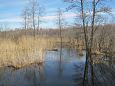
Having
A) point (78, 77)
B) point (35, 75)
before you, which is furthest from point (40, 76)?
point (78, 77)

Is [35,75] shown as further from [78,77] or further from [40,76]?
[78,77]

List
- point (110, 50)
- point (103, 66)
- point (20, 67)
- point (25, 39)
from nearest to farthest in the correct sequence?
point (20, 67) < point (103, 66) < point (25, 39) < point (110, 50)

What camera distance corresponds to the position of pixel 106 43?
27047 mm

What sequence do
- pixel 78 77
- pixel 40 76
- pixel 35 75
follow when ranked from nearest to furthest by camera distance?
pixel 78 77 < pixel 40 76 < pixel 35 75

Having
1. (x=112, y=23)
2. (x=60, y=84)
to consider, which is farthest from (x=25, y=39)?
(x=112, y=23)

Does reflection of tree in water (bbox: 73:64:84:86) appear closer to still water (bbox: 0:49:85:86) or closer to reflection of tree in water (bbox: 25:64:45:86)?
still water (bbox: 0:49:85:86)

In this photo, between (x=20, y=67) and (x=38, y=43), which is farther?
(x=38, y=43)

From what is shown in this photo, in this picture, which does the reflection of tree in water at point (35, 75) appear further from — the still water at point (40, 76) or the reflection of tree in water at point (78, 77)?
the reflection of tree in water at point (78, 77)

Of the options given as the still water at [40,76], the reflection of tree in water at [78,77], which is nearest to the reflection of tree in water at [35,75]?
the still water at [40,76]

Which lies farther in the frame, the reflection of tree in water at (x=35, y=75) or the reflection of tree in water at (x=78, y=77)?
the reflection of tree in water at (x=35, y=75)

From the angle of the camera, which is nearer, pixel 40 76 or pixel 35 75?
pixel 40 76

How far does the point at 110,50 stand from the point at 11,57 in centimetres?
1117

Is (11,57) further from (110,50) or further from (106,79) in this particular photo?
(110,50)

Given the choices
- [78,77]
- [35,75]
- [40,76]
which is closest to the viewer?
[78,77]
